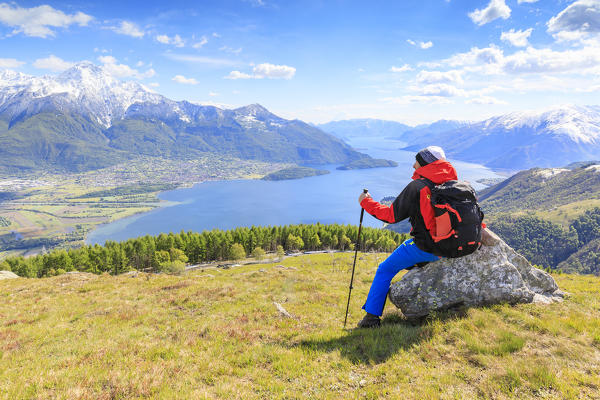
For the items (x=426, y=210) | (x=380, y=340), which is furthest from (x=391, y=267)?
(x=426, y=210)

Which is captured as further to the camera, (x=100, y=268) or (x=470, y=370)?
(x=100, y=268)

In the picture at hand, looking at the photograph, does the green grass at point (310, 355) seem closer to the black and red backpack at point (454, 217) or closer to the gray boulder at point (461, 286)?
the gray boulder at point (461, 286)

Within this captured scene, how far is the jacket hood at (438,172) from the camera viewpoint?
21.9ft

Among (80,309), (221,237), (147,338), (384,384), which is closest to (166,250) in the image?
(221,237)

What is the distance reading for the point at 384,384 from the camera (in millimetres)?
5523

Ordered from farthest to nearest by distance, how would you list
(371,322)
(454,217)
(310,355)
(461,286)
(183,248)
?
(183,248) < (371,322) < (461,286) < (310,355) < (454,217)

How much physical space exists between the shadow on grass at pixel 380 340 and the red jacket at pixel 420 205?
2.20 meters

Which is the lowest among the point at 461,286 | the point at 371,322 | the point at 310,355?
the point at 310,355

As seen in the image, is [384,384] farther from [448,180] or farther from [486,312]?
[448,180]

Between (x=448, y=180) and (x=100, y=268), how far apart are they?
91.9 meters

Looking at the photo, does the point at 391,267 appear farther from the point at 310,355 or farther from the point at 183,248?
the point at 183,248

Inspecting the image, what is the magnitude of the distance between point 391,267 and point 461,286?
2.26 meters

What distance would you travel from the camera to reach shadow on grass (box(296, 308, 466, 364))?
6.68 metres

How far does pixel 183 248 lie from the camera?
8156 centimetres
